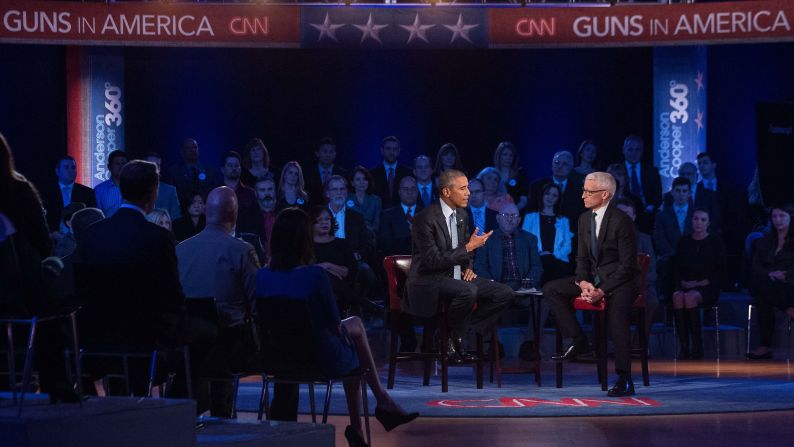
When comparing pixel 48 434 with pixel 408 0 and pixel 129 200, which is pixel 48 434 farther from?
pixel 408 0

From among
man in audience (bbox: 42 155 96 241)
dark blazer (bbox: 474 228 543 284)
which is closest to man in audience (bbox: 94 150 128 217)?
man in audience (bbox: 42 155 96 241)

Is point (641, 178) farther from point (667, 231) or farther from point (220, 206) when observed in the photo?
point (220, 206)

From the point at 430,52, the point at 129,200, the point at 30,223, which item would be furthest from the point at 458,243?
the point at 430,52

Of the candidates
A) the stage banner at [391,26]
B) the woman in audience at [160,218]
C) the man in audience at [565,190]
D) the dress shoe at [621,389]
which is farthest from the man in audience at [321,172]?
the dress shoe at [621,389]

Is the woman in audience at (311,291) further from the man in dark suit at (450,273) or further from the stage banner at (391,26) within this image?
the stage banner at (391,26)

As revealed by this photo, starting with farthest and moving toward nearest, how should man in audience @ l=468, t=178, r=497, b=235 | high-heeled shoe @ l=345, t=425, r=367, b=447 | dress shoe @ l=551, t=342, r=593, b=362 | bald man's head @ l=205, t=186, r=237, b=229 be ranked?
man in audience @ l=468, t=178, r=497, b=235, dress shoe @ l=551, t=342, r=593, b=362, bald man's head @ l=205, t=186, r=237, b=229, high-heeled shoe @ l=345, t=425, r=367, b=447

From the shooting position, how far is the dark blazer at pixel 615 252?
24.7 feet

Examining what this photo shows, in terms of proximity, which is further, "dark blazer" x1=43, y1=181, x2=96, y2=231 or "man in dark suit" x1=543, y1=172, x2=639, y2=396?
"dark blazer" x1=43, y1=181, x2=96, y2=231

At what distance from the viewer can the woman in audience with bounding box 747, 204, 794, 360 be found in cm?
1016

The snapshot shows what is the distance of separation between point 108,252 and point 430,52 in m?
9.73

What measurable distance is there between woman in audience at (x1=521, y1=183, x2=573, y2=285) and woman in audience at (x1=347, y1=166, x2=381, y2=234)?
4.20ft

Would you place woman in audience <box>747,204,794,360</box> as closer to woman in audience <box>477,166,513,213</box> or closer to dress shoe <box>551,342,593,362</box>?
woman in audience <box>477,166,513,213</box>

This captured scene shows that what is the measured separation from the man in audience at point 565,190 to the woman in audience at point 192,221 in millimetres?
2878

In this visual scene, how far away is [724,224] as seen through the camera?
460 inches
